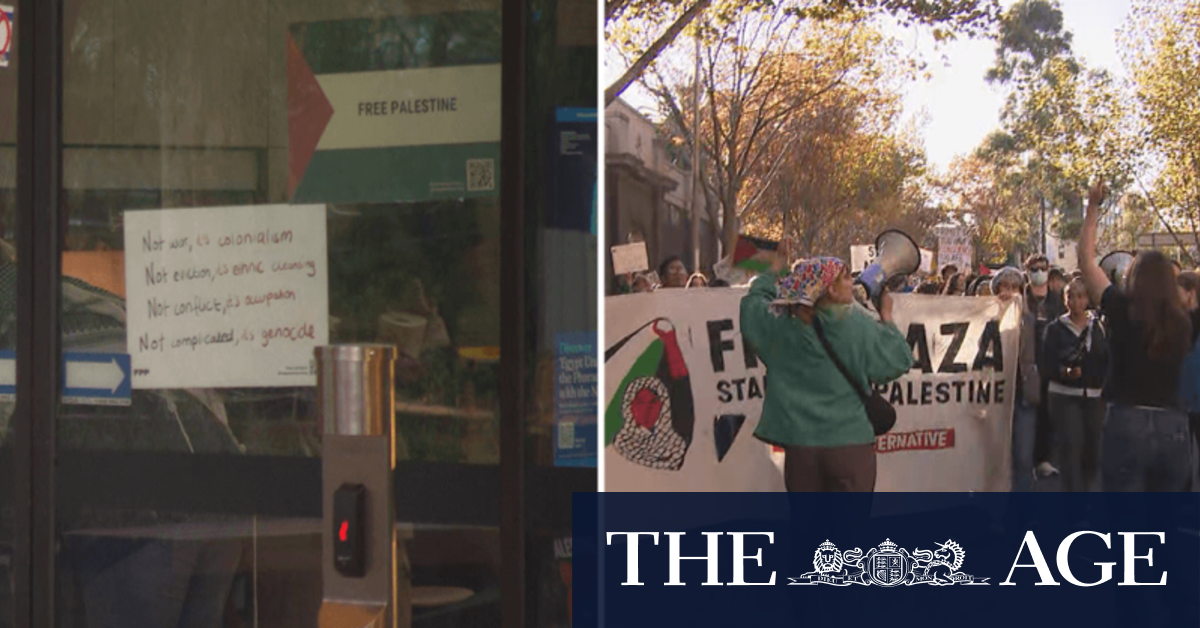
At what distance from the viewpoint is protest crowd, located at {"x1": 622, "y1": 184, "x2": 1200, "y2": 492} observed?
5.31 meters

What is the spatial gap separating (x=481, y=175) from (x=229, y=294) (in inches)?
28.6

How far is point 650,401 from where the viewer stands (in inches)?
231

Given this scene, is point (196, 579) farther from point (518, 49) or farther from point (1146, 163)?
point (1146, 163)

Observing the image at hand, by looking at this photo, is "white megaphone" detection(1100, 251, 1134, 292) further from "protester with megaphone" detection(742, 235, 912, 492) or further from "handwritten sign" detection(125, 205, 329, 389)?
"handwritten sign" detection(125, 205, 329, 389)

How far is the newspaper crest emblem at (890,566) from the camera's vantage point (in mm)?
4520

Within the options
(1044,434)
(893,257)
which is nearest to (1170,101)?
(893,257)

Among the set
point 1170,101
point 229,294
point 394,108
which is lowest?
point 229,294

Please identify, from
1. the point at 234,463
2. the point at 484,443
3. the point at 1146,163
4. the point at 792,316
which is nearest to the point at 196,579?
the point at 234,463

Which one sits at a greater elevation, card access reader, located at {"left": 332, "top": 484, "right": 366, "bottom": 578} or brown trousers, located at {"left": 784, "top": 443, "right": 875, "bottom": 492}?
card access reader, located at {"left": 332, "top": 484, "right": 366, "bottom": 578}

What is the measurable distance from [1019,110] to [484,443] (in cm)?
245

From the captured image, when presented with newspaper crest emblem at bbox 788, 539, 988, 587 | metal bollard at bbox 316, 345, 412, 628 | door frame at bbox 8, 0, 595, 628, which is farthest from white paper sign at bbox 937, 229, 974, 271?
metal bollard at bbox 316, 345, 412, 628

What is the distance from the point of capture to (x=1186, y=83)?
475 cm

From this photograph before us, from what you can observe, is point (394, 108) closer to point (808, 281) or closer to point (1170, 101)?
point (808, 281)

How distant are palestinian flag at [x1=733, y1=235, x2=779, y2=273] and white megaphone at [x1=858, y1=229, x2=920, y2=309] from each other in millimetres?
396
